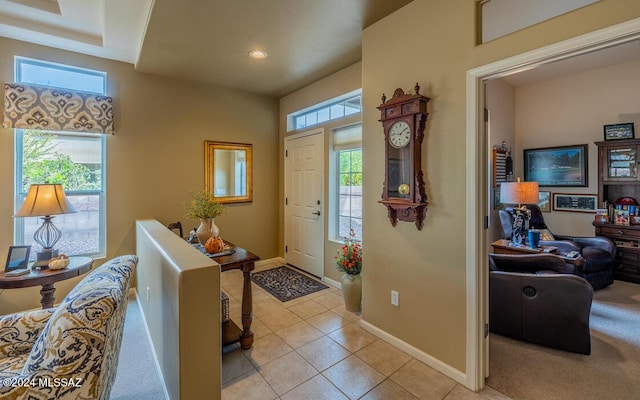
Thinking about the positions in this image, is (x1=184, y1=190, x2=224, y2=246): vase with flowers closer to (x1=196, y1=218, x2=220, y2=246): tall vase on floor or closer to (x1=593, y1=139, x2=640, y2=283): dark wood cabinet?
(x1=196, y1=218, x2=220, y2=246): tall vase on floor

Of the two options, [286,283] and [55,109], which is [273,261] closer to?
[286,283]

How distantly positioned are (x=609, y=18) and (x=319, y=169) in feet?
9.79

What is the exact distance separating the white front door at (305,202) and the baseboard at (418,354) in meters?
1.46

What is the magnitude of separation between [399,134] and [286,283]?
99.8 inches

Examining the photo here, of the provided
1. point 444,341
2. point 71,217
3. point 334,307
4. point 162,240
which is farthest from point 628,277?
point 71,217

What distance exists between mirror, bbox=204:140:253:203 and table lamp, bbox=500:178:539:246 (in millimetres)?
3512

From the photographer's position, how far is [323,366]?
2.12m

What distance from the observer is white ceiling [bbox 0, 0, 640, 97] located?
88.7 inches

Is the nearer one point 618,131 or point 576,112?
point 618,131

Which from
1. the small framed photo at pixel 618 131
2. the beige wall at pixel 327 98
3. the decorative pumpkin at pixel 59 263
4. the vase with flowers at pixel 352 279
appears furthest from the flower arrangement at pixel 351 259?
the small framed photo at pixel 618 131

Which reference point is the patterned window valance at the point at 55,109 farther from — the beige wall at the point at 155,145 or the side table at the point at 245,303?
the side table at the point at 245,303

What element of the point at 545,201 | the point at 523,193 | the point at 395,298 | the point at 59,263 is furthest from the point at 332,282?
the point at 545,201

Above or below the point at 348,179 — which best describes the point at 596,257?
below

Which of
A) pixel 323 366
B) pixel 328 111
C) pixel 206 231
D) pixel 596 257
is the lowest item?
pixel 323 366
